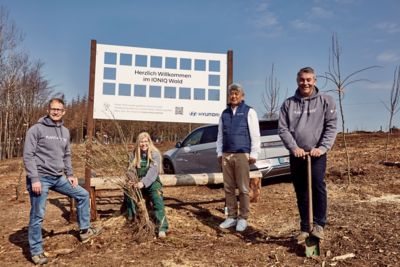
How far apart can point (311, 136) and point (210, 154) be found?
198 inches

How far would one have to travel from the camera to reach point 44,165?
13.7 ft

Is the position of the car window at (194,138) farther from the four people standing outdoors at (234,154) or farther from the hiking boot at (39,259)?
the hiking boot at (39,259)

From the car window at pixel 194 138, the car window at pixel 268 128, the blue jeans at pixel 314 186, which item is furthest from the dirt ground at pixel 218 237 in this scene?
the car window at pixel 194 138

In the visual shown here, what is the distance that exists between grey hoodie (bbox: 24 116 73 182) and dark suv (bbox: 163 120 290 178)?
4159 mm

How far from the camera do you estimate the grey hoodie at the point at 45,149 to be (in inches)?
159

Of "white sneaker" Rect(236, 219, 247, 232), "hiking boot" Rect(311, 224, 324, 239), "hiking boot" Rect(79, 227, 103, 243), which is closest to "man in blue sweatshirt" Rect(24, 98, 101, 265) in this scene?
"hiking boot" Rect(79, 227, 103, 243)

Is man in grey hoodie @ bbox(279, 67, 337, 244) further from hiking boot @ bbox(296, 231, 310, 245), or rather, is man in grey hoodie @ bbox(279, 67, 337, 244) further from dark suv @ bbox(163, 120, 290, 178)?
dark suv @ bbox(163, 120, 290, 178)

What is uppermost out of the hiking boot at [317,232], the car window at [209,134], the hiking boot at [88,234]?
the car window at [209,134]

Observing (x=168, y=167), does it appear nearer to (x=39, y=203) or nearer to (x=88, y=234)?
(x=88, y=234)

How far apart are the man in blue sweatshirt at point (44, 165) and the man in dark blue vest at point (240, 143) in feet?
6.59

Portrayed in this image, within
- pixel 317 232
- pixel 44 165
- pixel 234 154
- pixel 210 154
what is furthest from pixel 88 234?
pixel 210 154

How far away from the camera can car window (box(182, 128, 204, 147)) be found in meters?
9.30

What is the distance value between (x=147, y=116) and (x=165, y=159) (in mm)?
4144

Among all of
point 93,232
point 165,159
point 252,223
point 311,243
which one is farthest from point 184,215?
point 165,159
